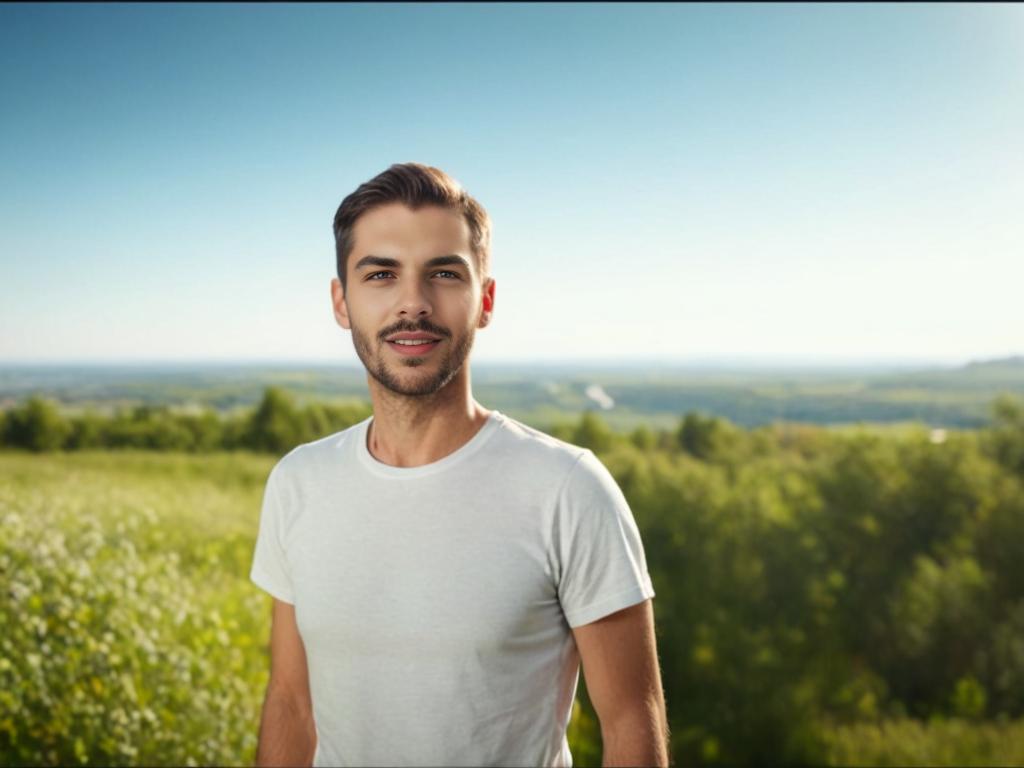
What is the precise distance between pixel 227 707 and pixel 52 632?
4.21 ft

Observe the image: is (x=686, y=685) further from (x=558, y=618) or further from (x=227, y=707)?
(x=558, y=618)

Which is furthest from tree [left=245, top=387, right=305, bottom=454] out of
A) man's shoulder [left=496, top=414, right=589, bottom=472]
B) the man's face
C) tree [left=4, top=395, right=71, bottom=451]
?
man's shoulder [left=496, top=414, right=589, bottom=472]

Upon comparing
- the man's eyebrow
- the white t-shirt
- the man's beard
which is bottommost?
the white t-shirt

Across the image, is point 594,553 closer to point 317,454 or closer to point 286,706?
point 317,454

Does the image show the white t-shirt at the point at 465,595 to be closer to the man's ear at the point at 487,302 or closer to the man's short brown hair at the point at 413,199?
the man's ear at the point at 487,302

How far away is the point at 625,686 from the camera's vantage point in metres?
1.83

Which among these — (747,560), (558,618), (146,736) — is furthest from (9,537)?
(747,560)

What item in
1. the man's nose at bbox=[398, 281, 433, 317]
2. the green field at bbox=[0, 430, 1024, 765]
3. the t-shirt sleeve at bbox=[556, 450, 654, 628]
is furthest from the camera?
the green field at bbox=[0, 430, 1024, 765]

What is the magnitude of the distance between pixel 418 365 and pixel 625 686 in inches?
38.0

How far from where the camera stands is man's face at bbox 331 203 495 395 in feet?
6.58

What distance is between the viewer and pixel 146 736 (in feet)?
15.7

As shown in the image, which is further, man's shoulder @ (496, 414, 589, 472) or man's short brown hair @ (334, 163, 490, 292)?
man's short brown hair @ (334, 163, 490, 292)

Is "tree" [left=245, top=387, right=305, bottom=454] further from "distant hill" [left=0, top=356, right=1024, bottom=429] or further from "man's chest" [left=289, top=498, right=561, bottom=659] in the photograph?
"man's chest" [left=289, top=498, right=561, bottom=659]

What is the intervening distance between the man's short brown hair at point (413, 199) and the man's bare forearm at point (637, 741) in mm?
1234
